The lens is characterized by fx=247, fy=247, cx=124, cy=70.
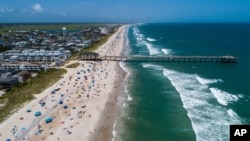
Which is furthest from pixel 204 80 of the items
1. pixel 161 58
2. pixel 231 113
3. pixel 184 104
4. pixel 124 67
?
pixel 161 58

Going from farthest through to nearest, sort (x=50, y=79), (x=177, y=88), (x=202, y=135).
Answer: (x=50, y=79) < (x=177, y=88) < (x=202, y=135)

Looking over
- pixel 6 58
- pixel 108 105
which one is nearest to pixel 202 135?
pixel 108 105

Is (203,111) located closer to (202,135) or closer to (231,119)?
(231,119)

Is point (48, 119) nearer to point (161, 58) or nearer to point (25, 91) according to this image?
point (25, 91)

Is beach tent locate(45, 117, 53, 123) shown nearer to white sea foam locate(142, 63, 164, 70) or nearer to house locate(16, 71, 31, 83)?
house locate(16, 71, 31, 83)

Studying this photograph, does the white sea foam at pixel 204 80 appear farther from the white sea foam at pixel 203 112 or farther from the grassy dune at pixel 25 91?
the grassy dune at pixel 25 91

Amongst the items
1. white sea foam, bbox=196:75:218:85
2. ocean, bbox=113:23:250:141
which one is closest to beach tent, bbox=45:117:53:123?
ocean, bbox=113:23:250:141
